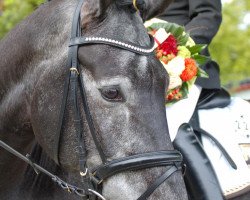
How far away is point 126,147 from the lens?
10.5 ft

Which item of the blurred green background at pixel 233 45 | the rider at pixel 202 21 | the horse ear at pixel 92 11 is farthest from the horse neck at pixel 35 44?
the blurred green background at pixel 233 45

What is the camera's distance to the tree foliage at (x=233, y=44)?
2315 centimetres

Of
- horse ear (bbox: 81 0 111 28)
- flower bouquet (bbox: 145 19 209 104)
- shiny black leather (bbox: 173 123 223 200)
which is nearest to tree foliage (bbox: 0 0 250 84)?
flower bouquet (bbox: 145 19 209 104)

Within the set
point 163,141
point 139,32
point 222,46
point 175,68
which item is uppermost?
point 139,32

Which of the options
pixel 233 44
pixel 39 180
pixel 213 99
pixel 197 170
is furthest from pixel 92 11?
pixel 233 44

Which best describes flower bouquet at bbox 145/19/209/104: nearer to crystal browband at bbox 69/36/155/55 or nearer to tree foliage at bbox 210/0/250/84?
crystal browband at bbox 69/36/155/55

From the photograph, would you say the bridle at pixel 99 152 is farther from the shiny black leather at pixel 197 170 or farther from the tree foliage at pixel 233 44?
the tree foliage at pixel 233 44

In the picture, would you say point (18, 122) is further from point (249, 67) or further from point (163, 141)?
point (249, 67)

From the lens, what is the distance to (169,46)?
4.27 m

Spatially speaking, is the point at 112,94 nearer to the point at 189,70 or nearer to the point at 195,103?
the point at 189,70

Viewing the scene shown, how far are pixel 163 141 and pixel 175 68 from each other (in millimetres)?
1112

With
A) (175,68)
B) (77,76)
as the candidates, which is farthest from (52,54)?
(175,68)

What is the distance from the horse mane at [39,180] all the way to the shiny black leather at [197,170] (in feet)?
3.30

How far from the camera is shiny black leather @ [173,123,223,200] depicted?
4.29 meters
